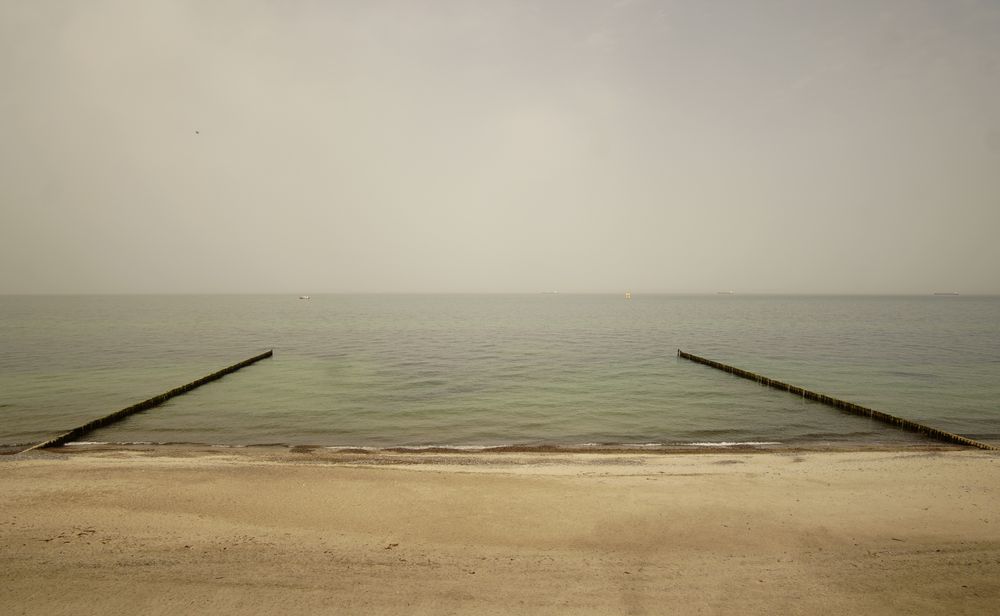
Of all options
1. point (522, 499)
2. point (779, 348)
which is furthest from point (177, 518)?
point (779, 348)

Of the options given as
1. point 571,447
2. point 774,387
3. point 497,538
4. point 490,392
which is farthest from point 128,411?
point 774,387

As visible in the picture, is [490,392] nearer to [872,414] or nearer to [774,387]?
[774,387]

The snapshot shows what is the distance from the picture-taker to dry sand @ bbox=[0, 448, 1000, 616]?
692 centimetres

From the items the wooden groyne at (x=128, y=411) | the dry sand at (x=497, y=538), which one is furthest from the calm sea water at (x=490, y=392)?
the dry sand at (x=497, y=538)

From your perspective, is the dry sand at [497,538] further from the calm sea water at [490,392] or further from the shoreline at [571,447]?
the calm sea water at [490,392]

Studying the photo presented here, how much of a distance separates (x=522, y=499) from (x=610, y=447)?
6820mm

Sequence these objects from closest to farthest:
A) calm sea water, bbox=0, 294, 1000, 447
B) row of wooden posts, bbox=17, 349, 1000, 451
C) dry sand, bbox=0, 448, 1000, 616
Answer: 1. dry sand, bbox=0, 448, 1000, 616
2. row of wooden posts, bbox=17, 349, 1000, 451
3. calm sea water, bbox=0, 294, 1000, 447

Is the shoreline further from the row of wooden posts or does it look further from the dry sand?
the dry sand

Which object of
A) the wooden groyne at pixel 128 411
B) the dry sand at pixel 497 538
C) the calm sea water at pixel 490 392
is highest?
the dry sand at pixel 497 538

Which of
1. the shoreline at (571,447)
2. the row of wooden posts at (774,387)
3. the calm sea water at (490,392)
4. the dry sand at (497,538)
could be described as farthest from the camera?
the calm sea water at (490,392)

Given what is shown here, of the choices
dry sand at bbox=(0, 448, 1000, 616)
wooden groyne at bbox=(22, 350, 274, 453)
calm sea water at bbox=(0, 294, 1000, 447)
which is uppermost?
dry sand at bbox=(0, 448, 1000, 616)

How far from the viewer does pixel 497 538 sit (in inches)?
347

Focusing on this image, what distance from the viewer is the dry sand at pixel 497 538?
6918 millimetres

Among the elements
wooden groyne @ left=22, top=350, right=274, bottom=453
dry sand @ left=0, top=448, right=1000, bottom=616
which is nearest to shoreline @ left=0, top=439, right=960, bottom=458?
wooden groyne @ left=22, top=350, right=274, bottom=453
